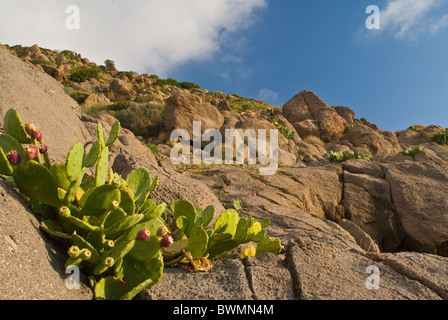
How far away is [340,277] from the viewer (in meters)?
2.37

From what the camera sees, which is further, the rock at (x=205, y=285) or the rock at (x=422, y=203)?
the rock at (x=422, y=203)

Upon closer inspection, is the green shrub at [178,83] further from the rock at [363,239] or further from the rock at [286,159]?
the rock at [363,239]

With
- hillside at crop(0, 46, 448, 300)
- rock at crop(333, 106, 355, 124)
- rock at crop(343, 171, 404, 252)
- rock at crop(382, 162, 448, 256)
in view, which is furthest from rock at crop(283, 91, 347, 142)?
rock at crop(343, 171, 404, 252)

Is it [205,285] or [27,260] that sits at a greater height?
[27,260]

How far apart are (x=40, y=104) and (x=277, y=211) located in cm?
413

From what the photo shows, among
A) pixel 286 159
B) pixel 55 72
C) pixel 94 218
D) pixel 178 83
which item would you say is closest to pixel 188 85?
pixel 178 83

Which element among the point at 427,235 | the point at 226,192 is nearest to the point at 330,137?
the point at 427,235

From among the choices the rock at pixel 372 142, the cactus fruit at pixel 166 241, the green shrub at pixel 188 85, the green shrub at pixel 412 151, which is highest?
the green shrub at pixel 188 85

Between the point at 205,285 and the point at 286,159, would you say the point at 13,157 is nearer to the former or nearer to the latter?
the point at 205,285

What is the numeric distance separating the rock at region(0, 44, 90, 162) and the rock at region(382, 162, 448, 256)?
7131 millimetres

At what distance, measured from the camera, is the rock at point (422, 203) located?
7199 mm

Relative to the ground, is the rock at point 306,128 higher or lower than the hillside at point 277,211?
higher

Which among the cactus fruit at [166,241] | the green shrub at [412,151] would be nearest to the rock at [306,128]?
the green shrub at [412,151]

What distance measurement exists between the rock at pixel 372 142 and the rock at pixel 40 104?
19.2 metres
